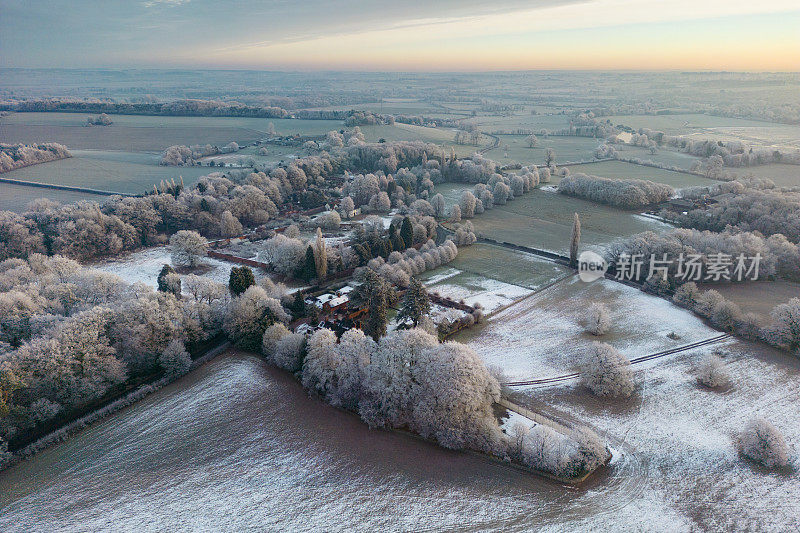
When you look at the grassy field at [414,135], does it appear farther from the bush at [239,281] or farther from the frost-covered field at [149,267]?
the bush at [239,281]

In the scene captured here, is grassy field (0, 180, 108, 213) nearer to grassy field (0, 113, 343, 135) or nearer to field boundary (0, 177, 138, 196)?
field boundary (0, 177, 138, 196)

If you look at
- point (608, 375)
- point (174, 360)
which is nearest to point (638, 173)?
point (608, 375)

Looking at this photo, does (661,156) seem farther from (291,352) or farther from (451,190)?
(291,352)

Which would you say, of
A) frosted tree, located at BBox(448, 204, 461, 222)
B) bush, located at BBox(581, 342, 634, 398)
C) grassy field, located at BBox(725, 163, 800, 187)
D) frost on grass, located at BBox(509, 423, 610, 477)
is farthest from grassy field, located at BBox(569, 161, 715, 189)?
→ frost on grass, located at BBox(509, 423, 610, 477)

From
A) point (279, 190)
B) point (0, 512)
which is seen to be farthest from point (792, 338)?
point (279, 190)

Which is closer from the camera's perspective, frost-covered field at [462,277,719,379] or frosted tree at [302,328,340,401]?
frosted tree at [302,328,340,401]

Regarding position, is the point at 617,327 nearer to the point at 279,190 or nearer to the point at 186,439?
the point at 186,439
